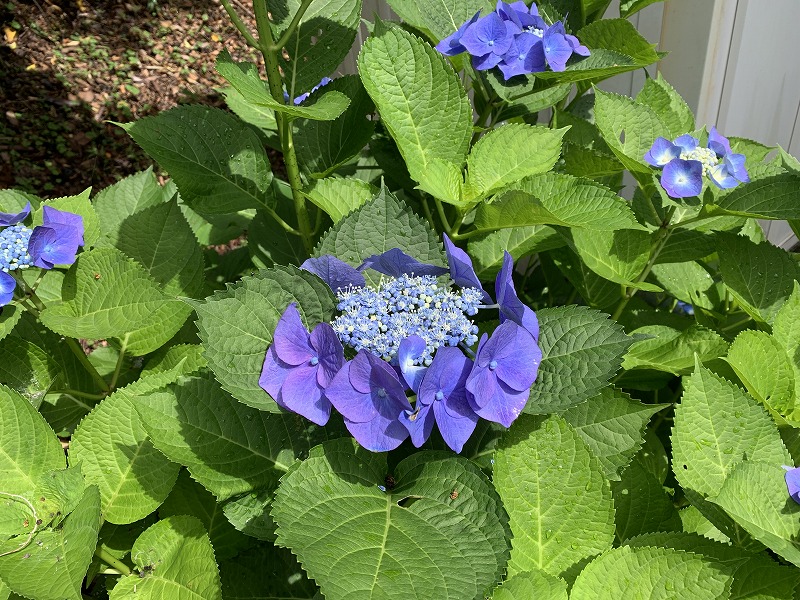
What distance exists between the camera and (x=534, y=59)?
140 cm

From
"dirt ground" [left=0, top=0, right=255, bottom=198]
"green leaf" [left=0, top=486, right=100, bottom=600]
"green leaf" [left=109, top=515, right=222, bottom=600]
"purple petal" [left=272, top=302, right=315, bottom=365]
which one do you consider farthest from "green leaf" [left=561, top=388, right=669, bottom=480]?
"dirt ground" [left=0, top=0, right=255, bottom=198]

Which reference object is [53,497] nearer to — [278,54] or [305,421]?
[305,421]

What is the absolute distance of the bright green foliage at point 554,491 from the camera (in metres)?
1.04

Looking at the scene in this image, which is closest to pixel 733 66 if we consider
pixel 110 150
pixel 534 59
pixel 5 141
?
pixel 534 59

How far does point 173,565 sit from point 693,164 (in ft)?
4.02

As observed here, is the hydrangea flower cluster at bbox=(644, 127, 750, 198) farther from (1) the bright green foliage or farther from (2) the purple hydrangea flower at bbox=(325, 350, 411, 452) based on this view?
(2) the purple hydrangea flower at bbox=(325, 350, 411, 452)

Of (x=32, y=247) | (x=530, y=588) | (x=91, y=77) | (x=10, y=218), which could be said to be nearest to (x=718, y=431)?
(x=530, y=588)

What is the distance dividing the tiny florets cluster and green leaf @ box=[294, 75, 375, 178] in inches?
27.7

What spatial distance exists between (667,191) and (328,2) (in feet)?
2.76

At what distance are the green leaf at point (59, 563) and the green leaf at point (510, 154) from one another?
0.89 metres

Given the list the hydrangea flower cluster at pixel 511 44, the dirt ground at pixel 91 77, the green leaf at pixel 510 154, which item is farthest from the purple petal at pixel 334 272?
the dirt ground at pixel 91 77

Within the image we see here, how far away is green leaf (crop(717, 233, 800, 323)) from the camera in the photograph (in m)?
1.46

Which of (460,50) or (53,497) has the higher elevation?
(460,50)

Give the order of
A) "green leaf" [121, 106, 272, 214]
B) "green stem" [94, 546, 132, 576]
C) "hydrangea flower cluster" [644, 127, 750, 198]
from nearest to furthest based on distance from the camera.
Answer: "green stem" [94, 546, 132, 576] < "hydrangea flower cluster" [644, 127, 750, 198] < "green leaf" [121, 106, 272, 214]
